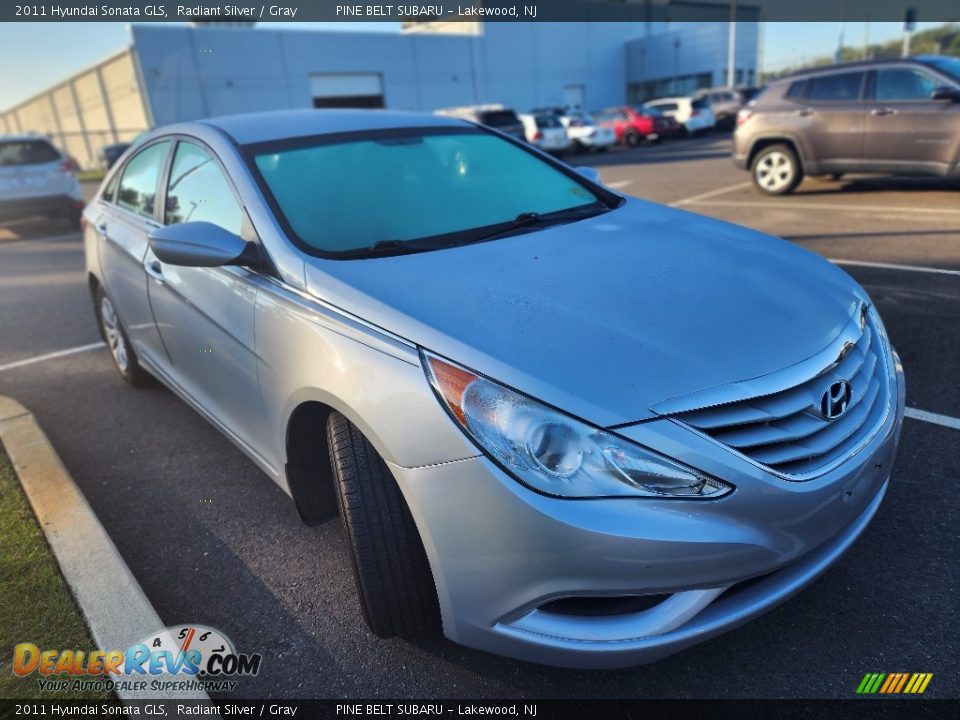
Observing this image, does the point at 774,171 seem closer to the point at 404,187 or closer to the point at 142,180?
the point at 404,187

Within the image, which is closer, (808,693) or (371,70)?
(808,693)

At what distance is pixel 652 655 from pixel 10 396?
189 inches

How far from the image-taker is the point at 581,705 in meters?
1.93

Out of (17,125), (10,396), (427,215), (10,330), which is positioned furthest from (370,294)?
(17,125)

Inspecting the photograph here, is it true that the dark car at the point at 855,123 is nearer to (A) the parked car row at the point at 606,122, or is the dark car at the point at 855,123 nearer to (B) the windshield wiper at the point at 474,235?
(B) the windshield wiper at the point at 474,235

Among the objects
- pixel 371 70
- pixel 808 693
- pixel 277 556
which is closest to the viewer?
pixel 808 693

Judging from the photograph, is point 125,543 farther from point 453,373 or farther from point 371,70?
point 371,70

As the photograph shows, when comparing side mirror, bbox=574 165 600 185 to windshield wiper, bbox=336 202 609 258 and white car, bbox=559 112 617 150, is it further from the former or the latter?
white car, bbox=559 112 617 150

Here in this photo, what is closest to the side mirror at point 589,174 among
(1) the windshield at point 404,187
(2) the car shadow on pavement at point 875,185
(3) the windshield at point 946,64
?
(1) the windshield at point 404,187

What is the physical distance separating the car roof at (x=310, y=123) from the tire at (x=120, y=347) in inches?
64.6

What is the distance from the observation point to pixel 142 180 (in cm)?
387

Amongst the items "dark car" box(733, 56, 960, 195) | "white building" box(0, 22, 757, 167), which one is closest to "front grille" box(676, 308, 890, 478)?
"dark car" box(733, 56, 960, 195)

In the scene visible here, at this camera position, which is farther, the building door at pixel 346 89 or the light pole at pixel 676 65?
the light pole at pixel 676 65

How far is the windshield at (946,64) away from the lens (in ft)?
26.7
